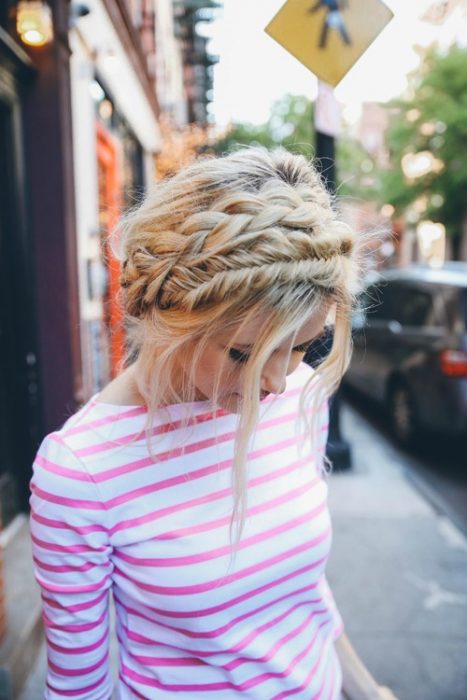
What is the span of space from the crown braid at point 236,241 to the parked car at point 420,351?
3.73 meters

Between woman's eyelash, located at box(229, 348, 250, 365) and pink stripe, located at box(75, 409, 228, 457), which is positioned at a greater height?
woman's eyelash, located at box(229, 348, 250, 365)

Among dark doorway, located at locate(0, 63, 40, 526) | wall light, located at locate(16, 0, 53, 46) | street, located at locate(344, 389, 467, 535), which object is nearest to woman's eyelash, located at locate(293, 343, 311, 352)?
dark doorway, located at locate(0, 63, 40, 526)

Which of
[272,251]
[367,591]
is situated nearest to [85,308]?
[367,591]

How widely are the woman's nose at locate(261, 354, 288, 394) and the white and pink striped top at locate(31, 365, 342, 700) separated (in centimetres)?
10

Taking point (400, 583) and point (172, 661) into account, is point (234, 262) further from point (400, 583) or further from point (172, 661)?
point (400, 583)

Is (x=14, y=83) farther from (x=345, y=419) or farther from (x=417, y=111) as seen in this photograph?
(x=417, y=111)

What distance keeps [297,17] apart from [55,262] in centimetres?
272

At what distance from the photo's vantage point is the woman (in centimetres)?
94

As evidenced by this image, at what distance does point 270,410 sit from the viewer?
4.00 ft

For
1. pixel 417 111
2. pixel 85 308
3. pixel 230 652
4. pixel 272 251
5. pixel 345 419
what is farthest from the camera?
pixel 417 111

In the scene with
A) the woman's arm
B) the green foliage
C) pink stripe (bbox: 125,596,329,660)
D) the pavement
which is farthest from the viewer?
the green foliage

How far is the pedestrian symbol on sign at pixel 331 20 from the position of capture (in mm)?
1277

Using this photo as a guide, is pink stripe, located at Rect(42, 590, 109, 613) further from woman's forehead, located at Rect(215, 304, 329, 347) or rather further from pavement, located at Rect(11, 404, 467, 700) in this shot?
pavement, located at Rect(11, 404, 467, 700)

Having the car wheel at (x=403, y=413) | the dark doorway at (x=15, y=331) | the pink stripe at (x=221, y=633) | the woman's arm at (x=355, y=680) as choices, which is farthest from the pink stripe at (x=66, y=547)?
the car wheel at (x=403, y=413)
